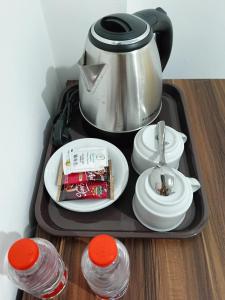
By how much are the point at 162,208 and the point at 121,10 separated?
482 millimetres

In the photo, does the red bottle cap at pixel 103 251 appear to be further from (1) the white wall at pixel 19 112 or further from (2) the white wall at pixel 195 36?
(2) the white wall at pixel 195 36

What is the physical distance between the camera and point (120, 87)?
52cm

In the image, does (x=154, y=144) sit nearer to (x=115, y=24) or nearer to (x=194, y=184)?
(x=194, y=184)

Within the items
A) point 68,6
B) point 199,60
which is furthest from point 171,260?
point 199,60

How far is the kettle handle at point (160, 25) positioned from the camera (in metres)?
0.54

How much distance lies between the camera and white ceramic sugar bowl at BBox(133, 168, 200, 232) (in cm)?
45

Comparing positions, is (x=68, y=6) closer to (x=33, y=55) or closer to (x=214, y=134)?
(x=33, y=55)

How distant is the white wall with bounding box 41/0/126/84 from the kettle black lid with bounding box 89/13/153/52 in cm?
15

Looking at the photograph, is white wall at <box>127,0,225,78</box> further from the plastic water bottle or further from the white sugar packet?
the plastic water bottle

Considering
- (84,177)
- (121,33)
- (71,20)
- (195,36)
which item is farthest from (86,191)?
(195,36)

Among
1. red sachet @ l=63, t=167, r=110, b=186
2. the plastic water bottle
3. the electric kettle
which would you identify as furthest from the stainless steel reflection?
the plastic water bottle

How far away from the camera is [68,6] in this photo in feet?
2.07

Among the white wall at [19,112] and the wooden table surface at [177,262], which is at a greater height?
the white wall at [19,112]

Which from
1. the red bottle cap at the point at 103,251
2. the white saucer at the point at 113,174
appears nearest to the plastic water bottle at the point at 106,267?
the red bottle cap at the point at 103,251
